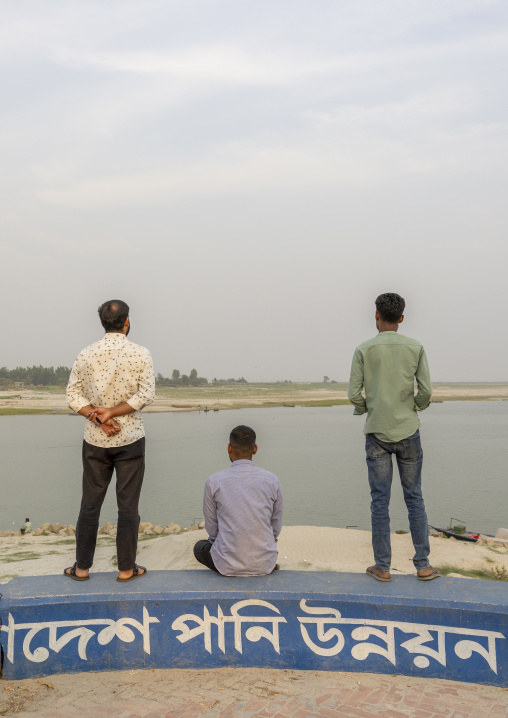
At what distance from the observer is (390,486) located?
4184 mm

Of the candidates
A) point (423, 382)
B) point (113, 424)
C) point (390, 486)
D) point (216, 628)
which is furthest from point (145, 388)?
point (423, 382)

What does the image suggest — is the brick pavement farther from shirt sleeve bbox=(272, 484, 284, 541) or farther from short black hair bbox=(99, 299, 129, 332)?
short black hair bbox=(99, 299, 129, 332)

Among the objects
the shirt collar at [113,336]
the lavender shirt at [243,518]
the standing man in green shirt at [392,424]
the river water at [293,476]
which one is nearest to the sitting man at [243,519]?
the lavender shirt at [243,518]

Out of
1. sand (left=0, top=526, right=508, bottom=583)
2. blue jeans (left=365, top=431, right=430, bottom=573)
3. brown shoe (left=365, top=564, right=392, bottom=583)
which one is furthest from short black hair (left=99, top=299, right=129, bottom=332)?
sand (left=0, top=526, right=508, bottom=583)

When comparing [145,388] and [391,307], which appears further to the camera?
[391,307]

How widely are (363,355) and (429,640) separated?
1892 mm

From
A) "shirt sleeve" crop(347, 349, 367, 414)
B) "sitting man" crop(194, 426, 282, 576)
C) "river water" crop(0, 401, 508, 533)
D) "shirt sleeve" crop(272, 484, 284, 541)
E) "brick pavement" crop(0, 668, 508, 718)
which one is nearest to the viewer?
"brick pavement" crop(0, 668, 508, 718)

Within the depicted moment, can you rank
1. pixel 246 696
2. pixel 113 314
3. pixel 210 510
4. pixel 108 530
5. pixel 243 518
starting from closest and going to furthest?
pixel 246 696 → pixel 243 518 → pixel 210 510 → pixel 113 314 → pixel 108 530

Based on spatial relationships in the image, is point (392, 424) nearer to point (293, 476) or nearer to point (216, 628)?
point (216, 628)

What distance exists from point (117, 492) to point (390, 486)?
6.20ft

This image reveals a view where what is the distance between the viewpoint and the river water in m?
22.5

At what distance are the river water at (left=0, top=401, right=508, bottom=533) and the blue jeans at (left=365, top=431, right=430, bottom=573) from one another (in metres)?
16.1

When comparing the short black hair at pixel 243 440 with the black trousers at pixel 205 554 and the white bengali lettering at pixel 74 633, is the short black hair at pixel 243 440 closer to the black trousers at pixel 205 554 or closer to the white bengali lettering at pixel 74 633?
the black trousers at pixel 205 554

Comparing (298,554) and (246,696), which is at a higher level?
(246,696)
